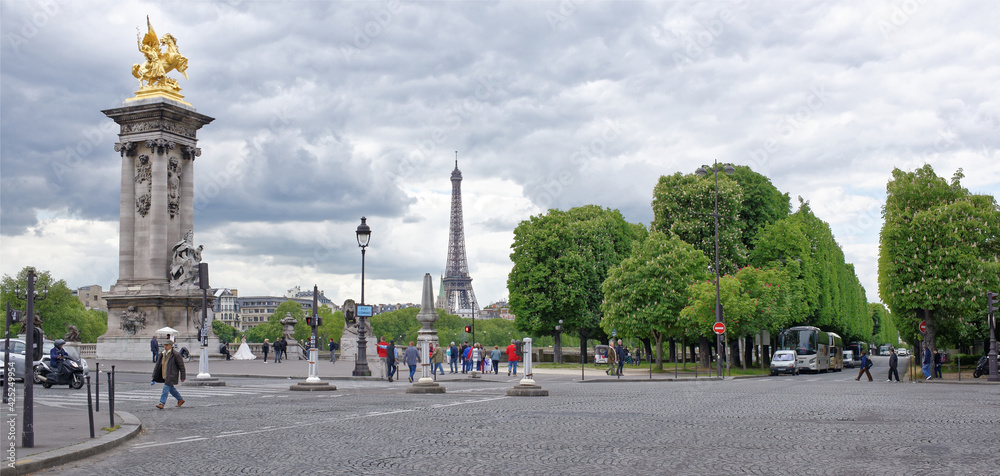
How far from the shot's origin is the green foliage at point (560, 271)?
212 feet

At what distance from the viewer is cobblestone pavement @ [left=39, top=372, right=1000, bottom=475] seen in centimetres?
1077

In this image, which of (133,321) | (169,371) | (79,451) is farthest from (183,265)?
(79,451)

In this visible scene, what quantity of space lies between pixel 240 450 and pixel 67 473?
7.96 feet

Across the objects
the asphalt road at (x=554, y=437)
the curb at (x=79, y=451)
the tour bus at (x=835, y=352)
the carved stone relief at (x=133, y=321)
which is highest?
the carved stone relief at (x=133, y=321)

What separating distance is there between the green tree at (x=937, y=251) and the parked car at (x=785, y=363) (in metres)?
7.22

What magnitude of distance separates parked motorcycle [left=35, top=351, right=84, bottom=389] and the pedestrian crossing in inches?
53.6

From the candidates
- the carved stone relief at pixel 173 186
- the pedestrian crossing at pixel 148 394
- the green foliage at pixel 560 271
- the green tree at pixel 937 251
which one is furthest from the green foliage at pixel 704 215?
the pedestrian crossing at pixel 148 394

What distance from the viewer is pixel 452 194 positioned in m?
170

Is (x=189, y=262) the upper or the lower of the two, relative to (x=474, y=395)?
upper

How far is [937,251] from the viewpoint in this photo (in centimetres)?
4591

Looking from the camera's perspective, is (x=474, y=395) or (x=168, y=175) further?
(x=168, y=175)

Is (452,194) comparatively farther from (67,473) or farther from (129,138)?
(67,473)

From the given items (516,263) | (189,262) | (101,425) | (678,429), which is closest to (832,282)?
(516,263)

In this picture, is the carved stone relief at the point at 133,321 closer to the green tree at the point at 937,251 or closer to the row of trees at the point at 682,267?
the row of trees at the point at 682,267
